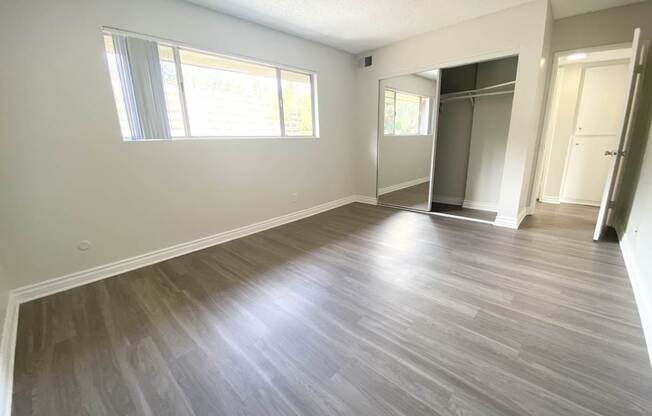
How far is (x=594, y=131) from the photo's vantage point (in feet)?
14.2

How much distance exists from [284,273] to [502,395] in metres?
1.78

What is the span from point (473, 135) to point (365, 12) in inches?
106

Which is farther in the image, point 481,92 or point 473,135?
point 473,135

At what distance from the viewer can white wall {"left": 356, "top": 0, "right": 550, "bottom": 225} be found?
9.95 feet

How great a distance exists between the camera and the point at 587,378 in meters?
1.33

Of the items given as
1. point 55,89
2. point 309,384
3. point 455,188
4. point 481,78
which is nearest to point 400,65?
point 481,78

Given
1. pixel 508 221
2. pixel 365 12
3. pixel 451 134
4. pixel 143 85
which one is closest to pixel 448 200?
pixel 451 134

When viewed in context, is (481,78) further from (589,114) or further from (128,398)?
(128,398)

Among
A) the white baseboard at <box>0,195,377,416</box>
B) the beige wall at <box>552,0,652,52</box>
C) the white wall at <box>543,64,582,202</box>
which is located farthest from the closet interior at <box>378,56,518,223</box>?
the white baseboard at <box>0,195,377,416</box>

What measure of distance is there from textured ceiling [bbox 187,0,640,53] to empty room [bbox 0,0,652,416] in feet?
0.13

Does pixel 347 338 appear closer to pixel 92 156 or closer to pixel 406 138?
pixel 92 156

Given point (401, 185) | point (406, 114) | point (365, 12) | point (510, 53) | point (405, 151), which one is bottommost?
point (401, 185)

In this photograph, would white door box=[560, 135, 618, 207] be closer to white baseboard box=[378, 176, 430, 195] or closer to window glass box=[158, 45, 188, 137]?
white baseboard box=[378, 176, 430, 195]

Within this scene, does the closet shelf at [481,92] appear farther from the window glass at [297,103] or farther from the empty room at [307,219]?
the window glass at [297,103]
